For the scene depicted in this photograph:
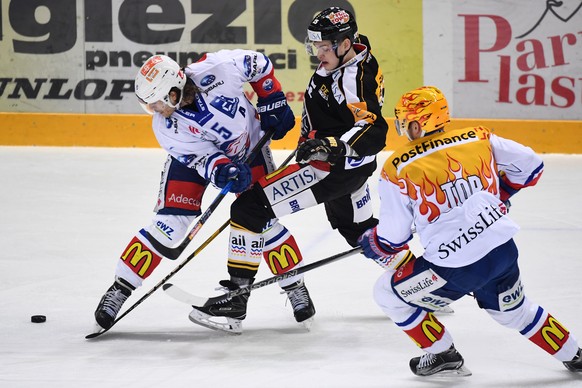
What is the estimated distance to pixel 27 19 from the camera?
7859mm

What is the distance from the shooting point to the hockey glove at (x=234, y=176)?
379 centimetres

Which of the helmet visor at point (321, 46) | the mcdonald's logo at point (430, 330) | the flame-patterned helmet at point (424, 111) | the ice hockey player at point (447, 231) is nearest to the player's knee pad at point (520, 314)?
the ice hockey player at point (447, 231)

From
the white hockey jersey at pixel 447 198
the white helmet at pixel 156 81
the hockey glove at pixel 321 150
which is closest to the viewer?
the white hockey jersey at pixel 447 198

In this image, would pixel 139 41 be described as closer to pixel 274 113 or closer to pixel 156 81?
pixel 274 113

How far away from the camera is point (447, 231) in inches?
124

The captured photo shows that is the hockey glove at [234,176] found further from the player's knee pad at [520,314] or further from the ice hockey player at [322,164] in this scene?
the player's knee pad at [520,314]

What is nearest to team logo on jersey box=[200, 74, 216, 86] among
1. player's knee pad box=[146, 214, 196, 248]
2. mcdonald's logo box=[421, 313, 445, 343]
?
player's knee pad box=[146, 214, 196, 248]

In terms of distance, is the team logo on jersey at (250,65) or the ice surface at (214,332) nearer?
the ice surface at (214,332)

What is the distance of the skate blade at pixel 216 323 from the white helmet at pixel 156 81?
2.57ft

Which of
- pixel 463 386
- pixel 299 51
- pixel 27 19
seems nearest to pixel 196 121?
pixel 463 386

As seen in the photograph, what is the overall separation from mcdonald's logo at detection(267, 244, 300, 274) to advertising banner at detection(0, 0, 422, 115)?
12.4 feet

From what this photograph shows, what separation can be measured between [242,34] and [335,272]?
11.0 ft

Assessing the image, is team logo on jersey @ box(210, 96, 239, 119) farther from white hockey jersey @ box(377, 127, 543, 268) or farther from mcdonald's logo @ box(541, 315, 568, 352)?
mcdonald's logo @ box(541, 315, 568, 352)

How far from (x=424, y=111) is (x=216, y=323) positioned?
1254 mm
